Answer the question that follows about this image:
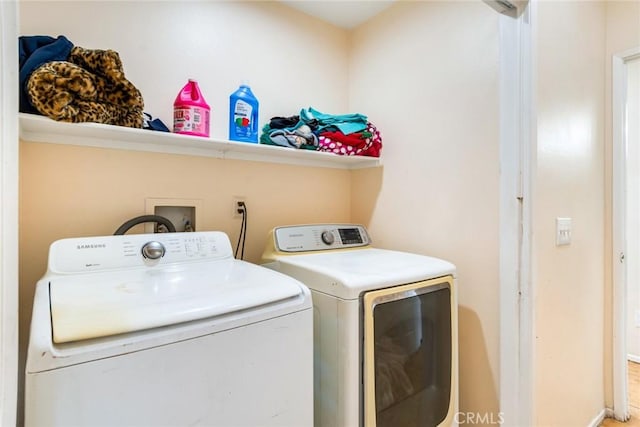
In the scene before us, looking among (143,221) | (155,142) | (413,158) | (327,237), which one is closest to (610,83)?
(413,158)

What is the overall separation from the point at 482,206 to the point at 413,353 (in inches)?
28.4

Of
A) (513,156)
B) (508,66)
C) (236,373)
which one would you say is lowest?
(236,373)

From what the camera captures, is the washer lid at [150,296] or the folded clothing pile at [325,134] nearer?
the washer lid at [150,296]

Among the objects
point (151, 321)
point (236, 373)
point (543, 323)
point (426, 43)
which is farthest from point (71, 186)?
point (543, 323)

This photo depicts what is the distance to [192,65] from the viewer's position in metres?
1.63

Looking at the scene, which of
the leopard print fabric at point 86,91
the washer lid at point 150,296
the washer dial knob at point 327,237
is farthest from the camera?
the washer dial knob at point 327,237

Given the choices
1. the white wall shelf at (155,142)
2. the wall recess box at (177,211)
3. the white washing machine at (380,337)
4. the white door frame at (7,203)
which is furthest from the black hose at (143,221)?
→ the white door frame at (7,203)

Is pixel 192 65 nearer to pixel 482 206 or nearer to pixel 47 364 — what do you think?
pixel 47 364

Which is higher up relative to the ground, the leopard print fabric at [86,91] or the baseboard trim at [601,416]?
the leopard print fabric at [86,91]

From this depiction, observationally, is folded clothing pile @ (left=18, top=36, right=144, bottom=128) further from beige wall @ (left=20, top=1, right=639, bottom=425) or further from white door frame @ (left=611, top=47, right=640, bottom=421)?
white door frame @ (left=611, top=47, right=640, bottom=421)

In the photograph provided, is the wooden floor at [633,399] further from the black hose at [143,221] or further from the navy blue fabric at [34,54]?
the navy blue fabric at [34,54]

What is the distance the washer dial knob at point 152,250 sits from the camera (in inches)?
47.4

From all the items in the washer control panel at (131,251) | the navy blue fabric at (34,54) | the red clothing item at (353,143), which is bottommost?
the washer control panel at (131,251)

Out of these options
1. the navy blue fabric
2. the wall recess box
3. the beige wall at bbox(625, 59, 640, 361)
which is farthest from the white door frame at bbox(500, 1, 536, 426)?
the beige wall at bbox(625, 59, 640, 361)
